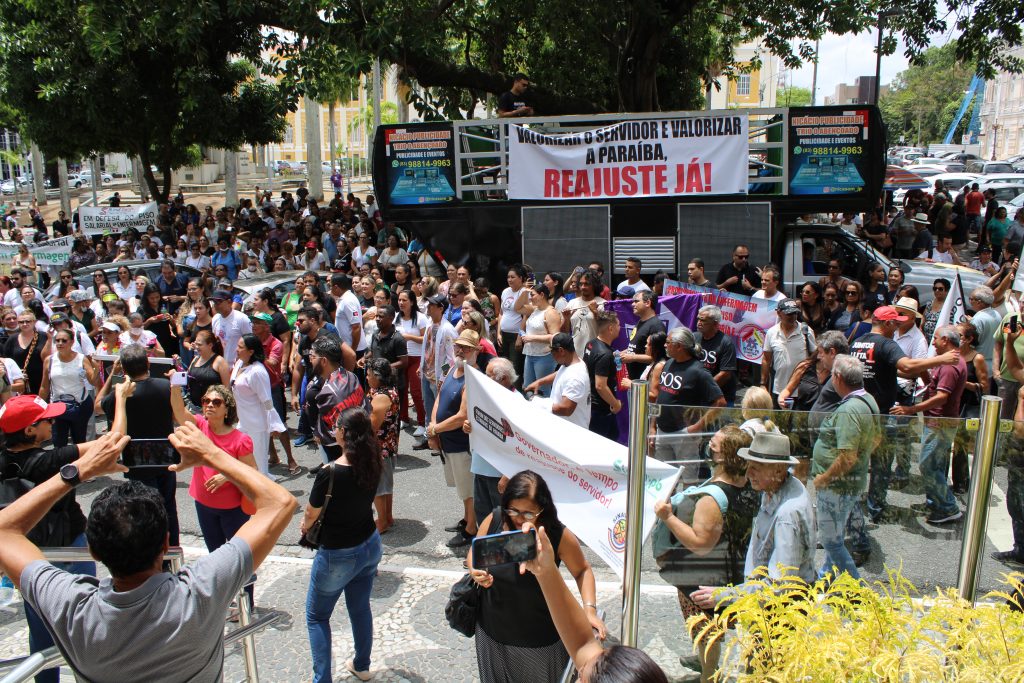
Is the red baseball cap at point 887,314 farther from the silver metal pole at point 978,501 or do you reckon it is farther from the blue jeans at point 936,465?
the silver metal pole at point 978,501

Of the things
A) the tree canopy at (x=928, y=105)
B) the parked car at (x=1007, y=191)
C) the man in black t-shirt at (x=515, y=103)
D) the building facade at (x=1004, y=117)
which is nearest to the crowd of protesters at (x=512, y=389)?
the man in black t-shirt at (x=515, y=103)

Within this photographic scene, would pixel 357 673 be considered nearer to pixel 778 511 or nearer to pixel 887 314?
pixel 778 511

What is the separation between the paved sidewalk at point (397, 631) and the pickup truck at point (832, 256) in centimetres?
735

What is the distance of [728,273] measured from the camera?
1155 centimetres

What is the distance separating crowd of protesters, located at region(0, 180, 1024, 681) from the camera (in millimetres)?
3740

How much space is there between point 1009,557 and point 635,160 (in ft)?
30.3

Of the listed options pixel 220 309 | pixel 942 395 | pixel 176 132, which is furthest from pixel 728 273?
pixel 176 132

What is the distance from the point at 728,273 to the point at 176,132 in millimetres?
16970

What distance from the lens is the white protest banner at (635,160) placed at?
40.0 ft

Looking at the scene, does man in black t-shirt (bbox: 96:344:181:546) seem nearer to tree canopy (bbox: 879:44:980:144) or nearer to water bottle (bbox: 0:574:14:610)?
water bottle (bbox: 0:574:14:610)

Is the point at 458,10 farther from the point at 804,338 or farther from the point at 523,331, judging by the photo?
the point at 804,338

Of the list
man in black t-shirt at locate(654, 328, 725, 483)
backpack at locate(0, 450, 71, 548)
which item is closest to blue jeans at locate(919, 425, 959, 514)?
man in black t-shirt at locate(654, 328, 725, 483)

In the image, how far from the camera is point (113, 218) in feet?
62.6

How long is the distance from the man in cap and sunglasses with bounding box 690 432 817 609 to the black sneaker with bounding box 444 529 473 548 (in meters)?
3.18
